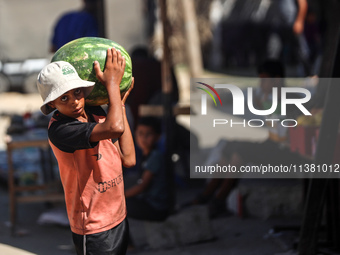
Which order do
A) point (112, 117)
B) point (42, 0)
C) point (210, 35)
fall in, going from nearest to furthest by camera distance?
point (112, 117) → point (42, 0) → point (210, 35)

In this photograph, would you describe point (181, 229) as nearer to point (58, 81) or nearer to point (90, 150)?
point (90, 150)

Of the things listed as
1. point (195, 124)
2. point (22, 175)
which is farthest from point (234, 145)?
point (195, 124)

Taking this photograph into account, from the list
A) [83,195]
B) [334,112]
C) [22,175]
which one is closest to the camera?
[83,195]

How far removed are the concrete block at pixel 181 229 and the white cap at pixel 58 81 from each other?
2639mm

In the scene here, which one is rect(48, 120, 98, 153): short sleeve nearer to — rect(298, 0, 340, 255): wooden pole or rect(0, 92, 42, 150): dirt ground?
rect(298, 0, 340, 255): wooden pole

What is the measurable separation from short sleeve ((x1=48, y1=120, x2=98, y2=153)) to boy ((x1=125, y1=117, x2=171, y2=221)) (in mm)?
2274

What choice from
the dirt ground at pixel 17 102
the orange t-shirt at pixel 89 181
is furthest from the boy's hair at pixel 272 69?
the dirt ground at pixel 17 102

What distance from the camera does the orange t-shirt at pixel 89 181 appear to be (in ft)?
9.66

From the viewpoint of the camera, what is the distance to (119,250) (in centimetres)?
311

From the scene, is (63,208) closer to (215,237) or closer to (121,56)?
(215,237)

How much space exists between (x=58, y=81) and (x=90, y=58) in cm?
20

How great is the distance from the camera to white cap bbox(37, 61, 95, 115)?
2723mm

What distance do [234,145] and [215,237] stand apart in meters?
1.01

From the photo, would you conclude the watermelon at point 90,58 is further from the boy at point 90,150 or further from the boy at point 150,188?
the boy at point 150,188
